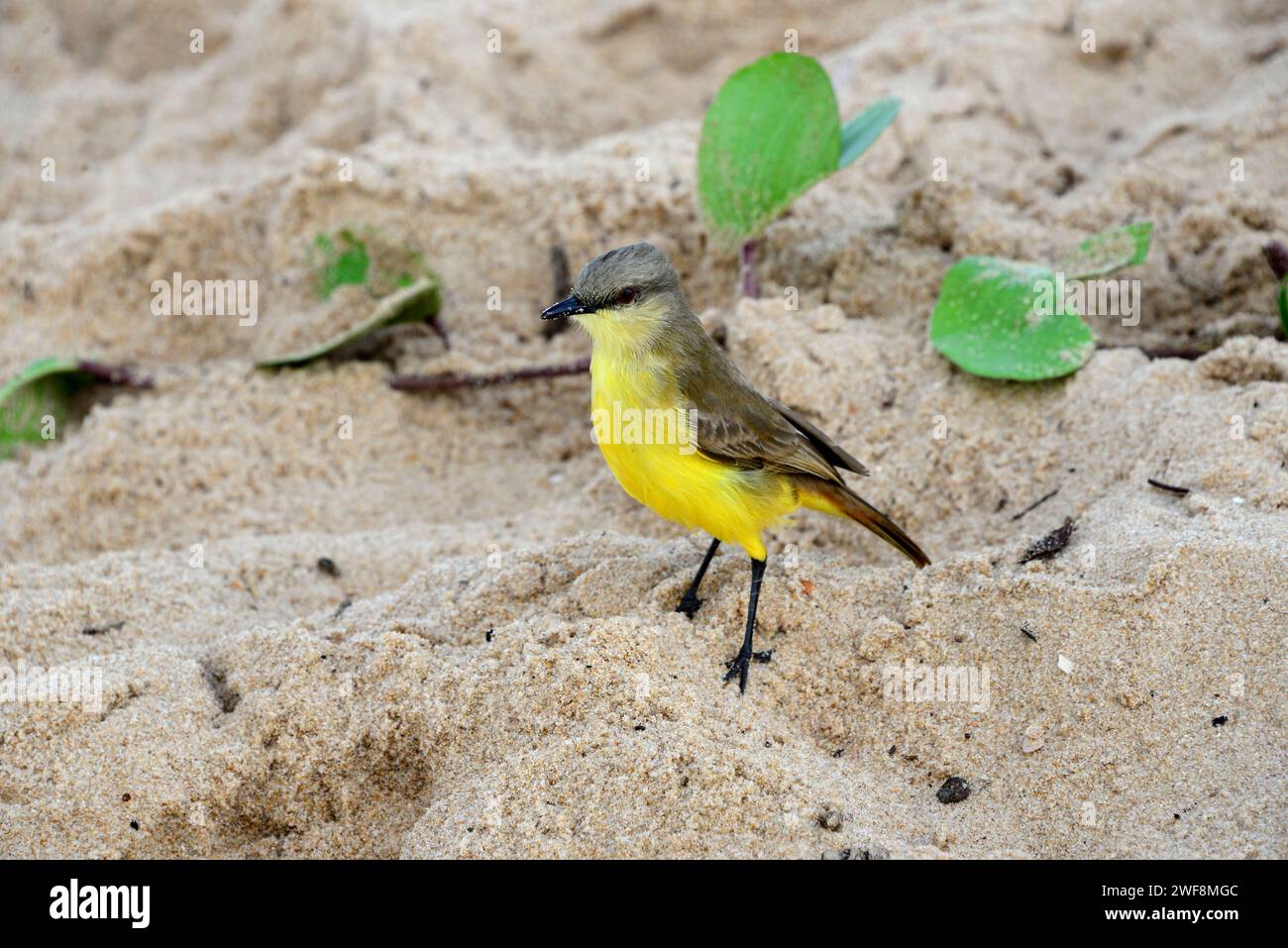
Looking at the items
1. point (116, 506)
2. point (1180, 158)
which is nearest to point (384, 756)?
point (116, 506)

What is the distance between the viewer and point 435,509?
15.4 feet

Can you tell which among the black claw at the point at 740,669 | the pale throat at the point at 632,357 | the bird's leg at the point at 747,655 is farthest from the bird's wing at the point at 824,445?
the black claw at the point at 740,669

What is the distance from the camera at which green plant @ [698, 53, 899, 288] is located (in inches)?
182

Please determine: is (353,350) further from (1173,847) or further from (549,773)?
(1173,847)

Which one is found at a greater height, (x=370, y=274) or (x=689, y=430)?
(x=370, y=274)

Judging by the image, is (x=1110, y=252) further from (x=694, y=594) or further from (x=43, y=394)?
(x=43, y=394)

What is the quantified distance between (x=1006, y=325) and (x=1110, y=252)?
0.58 meters

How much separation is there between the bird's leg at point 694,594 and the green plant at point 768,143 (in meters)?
1.64

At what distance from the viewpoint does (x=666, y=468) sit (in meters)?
3.36

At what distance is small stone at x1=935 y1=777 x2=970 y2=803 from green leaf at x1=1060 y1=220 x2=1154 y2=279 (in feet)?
7.38

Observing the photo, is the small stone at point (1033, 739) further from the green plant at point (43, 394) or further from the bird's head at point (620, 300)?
the green plant at point (43, 394)

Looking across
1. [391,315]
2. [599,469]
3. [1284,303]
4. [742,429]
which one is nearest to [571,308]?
[742,429]

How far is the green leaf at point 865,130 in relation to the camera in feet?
15.3
